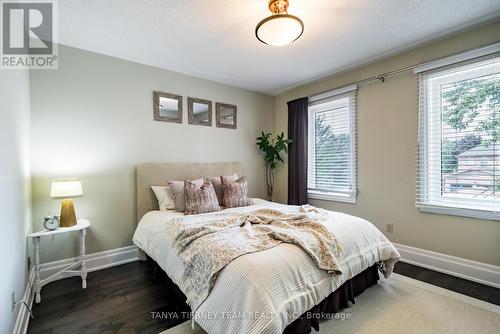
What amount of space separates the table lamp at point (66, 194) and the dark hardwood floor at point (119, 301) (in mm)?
684

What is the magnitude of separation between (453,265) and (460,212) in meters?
0.59

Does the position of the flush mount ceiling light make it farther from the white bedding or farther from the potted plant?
the potted plant

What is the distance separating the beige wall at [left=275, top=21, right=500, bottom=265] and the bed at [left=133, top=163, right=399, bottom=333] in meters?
0.86

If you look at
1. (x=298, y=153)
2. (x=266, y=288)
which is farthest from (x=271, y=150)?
(x=266, y=288)

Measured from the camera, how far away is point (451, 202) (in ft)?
8.58

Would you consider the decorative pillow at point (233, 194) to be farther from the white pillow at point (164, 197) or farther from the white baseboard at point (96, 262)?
the white baseboard at point (96, 262)

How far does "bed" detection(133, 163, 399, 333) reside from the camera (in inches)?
52.1

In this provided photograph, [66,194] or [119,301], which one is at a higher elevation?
[66,194]

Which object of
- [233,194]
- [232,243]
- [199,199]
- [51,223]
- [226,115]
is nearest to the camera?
[232,243]

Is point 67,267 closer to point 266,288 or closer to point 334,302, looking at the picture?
point 266,288

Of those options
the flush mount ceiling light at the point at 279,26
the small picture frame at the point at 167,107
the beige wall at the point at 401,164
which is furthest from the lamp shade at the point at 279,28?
the small picture frame at the point at 167,107

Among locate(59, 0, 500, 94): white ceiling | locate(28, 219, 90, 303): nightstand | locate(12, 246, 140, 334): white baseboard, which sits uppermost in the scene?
locate(59, 0, 500, 94): white ceiling

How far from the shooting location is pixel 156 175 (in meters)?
3.24

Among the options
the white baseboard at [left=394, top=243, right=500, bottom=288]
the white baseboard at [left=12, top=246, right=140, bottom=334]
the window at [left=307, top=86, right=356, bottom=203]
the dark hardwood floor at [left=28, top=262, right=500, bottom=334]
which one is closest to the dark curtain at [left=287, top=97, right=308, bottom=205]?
the window at [left=307, top=86, right=356, bottom=203]
